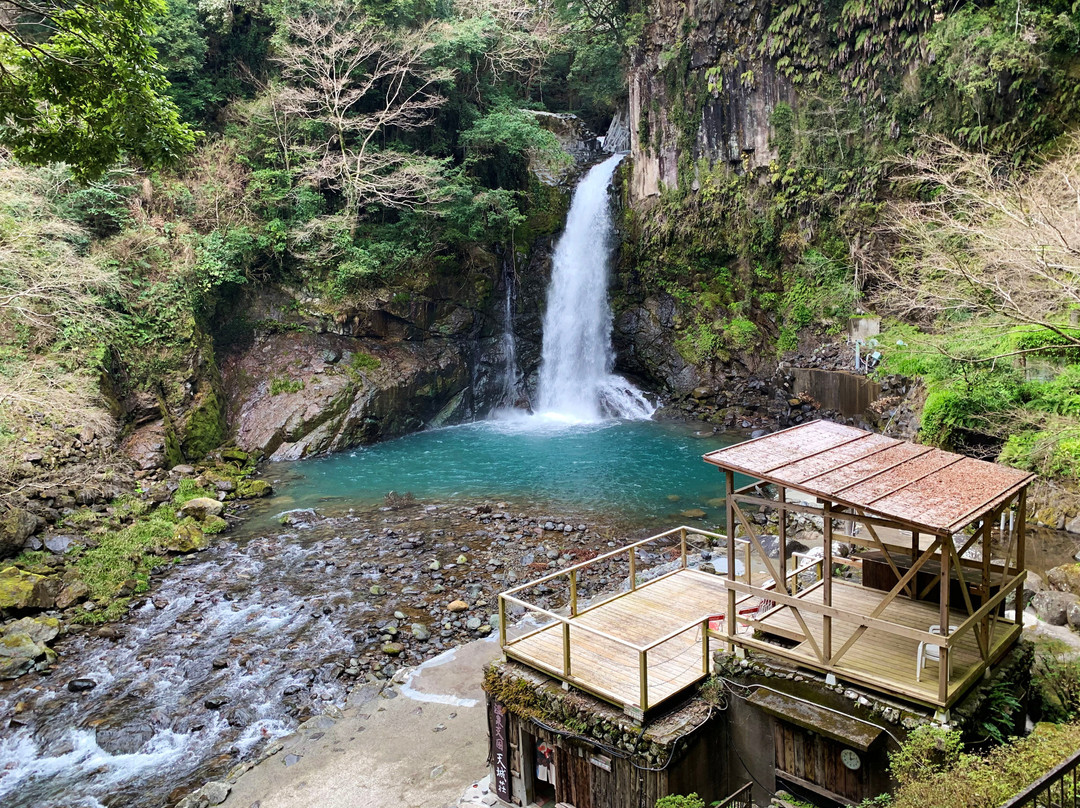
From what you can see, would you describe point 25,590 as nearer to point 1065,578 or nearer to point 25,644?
point 25,644

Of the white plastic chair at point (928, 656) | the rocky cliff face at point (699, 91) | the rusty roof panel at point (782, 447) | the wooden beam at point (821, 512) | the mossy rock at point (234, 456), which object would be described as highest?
the rocky cliff face at point (699, 91)

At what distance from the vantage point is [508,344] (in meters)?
31.0

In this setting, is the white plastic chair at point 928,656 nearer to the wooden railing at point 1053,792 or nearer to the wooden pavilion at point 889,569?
the wooden pavilion at point 889,569

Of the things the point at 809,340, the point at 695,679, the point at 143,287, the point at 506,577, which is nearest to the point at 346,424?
the point at 143,287

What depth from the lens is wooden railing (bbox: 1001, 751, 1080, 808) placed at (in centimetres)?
423

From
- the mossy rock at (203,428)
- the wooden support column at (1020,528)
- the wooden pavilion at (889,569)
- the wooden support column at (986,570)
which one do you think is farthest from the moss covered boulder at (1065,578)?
the mossy rock at (203,428)

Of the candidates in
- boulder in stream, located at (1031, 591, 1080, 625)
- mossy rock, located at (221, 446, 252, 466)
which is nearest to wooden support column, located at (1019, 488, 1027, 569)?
boulder in stream, located at (1031, 591, 1080, 625)

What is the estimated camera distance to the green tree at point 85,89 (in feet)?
24.7

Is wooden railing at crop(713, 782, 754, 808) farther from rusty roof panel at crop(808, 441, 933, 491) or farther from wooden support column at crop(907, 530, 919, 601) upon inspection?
rusty roof panel at crop(808, 441, 933, 491)

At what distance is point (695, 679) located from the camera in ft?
24.9

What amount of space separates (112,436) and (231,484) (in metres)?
3.32

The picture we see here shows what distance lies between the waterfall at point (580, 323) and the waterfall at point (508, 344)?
1.22m

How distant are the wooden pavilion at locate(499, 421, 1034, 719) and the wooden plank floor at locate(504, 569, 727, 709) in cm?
2

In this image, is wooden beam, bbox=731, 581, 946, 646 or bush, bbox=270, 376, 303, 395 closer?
wooden beam, bbox=731, 581, 946, 646
